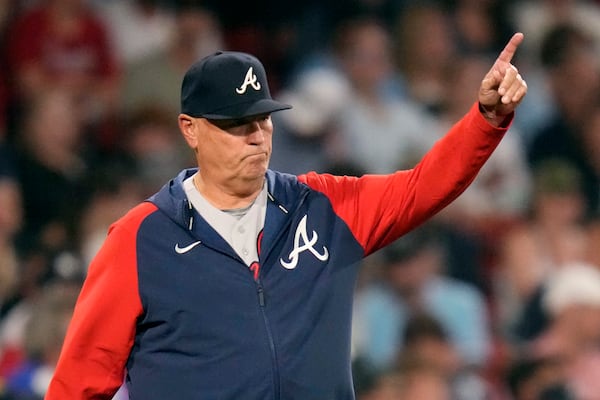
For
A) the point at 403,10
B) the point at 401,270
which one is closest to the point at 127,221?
the point at 401,270

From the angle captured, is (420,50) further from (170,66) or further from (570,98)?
(170,66)

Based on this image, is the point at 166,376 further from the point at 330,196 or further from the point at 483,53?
the point at 483,53

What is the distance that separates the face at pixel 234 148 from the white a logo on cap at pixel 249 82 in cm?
7

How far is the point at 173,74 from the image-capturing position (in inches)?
275

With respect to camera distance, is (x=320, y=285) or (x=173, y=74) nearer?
(x=320, y=285)

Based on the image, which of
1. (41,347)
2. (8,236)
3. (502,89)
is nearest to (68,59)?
(8,236)

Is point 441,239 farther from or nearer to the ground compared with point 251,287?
nearer to the ground

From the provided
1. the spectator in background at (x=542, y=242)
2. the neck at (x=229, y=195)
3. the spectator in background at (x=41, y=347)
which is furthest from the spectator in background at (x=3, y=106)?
the neck at (x=229, y=195)

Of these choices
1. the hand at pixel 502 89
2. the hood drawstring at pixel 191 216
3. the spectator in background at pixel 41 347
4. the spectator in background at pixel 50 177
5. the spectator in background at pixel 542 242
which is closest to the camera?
the hand at pixel 502 89

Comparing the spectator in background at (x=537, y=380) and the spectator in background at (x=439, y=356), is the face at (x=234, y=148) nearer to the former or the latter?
the spectator in background at (x=439, y=356)

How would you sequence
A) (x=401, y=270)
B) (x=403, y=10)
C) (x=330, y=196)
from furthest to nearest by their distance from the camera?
1. (x=403, y=10)
2. (x=401, y=270)
3. (x=330, y=196)

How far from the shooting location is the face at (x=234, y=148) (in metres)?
3.12

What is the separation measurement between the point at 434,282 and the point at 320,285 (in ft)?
10.6

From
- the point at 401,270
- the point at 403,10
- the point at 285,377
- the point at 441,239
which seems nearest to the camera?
the point at 285,377
